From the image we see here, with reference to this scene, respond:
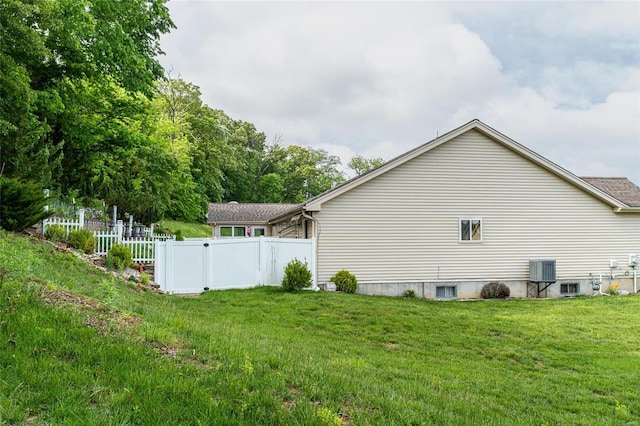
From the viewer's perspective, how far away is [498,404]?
15.2 ft

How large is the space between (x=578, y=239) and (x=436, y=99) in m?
10.9

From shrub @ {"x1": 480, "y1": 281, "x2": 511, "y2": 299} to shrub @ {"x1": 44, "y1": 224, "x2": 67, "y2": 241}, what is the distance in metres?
14.0

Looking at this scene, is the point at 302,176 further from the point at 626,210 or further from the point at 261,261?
the point at 261,261

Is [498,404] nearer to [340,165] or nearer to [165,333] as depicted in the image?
[165,333]

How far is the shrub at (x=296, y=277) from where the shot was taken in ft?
41.7

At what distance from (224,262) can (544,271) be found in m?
11.4

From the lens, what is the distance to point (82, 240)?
1211 centimetres

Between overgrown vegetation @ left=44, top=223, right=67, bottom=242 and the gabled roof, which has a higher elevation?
the gabled roof

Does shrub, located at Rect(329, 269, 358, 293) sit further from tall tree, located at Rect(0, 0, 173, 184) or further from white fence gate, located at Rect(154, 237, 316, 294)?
tall tree, located at Rect(0, 0, 173, 184)

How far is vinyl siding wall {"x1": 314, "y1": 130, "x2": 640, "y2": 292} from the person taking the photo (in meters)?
14.4

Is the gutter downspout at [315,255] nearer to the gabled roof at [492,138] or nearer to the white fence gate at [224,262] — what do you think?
the white fence gate at [224,262]

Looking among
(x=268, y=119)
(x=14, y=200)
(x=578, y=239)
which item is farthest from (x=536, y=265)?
(x=268, y=119)

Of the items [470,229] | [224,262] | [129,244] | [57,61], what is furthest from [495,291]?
[57,61]

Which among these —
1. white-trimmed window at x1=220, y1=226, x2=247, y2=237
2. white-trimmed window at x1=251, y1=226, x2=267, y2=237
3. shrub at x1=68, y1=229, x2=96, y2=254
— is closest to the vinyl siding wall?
shrub at x1=68, y1=229, x2=96, y2=254
